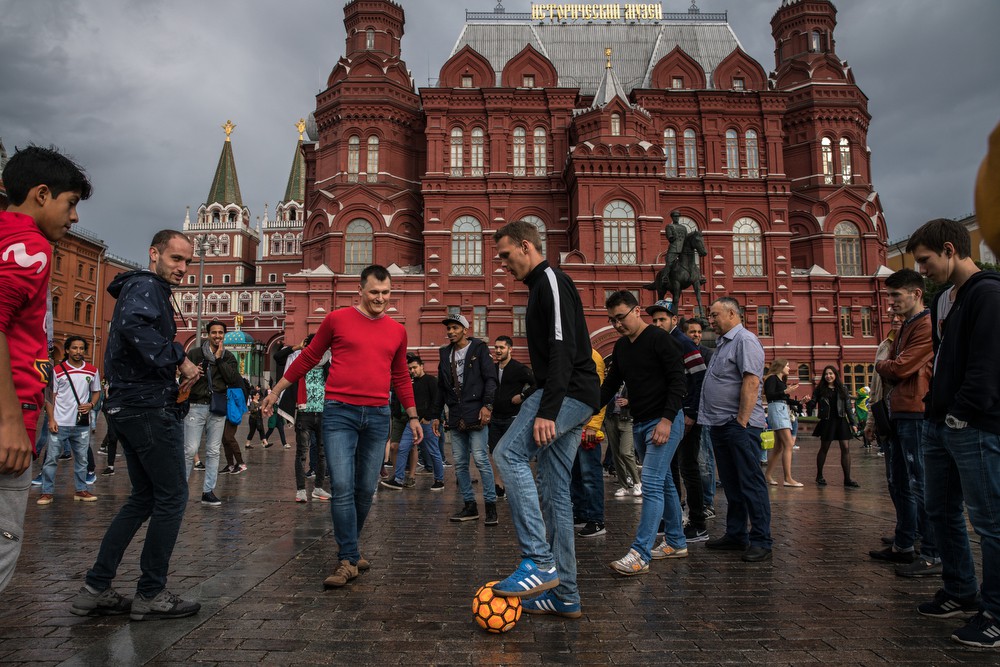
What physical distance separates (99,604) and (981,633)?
15.8ft

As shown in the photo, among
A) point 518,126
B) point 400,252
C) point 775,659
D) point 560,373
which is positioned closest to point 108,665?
point 560,373

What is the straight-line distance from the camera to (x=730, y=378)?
5.90 meters

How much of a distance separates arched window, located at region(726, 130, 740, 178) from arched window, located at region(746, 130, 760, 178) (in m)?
0.60

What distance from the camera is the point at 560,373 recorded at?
389 cm

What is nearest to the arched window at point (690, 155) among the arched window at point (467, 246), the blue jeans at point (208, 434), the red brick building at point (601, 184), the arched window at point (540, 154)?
the red brick building at point (601, 184)

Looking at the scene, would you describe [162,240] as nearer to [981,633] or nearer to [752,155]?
[981,633]

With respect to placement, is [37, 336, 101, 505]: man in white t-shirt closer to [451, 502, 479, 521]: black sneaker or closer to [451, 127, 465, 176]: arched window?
[451, 502, 479, 521]: black sneaker

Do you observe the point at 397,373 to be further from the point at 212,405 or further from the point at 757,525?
the point at 212,405

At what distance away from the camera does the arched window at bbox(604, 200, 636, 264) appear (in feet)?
116

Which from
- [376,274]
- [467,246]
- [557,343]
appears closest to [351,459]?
[376,274]

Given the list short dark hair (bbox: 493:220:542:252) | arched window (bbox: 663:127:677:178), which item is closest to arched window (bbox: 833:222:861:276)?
arched window (bbox: 663:127:677:178)

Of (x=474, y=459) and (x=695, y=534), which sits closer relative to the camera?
(x=695, y=534)

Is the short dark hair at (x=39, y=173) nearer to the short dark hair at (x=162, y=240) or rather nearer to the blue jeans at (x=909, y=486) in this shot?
the short dark hair at (x=162, y=240)

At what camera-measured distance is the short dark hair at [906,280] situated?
5.22 metres
